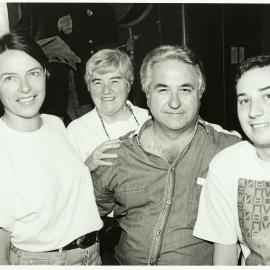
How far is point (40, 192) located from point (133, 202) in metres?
0.35

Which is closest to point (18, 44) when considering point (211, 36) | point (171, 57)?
point (171, 57)

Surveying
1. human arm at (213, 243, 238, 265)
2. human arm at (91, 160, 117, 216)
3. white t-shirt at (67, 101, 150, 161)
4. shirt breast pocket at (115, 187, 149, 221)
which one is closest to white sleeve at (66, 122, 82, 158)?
white t-shirt at (67, 101, 150, 161)

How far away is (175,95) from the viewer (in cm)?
121

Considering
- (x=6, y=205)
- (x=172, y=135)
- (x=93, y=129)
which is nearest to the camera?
(x=6, y=205)

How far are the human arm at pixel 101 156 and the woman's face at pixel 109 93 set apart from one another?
0.20 m

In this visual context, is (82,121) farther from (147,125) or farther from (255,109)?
(255,109)

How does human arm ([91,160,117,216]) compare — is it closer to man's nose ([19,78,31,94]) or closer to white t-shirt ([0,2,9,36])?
man's nose ([19,78,31,94])

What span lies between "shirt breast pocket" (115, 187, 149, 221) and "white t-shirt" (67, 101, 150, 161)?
0.67 ft

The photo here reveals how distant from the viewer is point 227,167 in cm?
106

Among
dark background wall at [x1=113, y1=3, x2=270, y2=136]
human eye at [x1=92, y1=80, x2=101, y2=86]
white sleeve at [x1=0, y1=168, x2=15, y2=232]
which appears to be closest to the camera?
white sleeve at [x1=0, y1=168, x2=15, y2=232]

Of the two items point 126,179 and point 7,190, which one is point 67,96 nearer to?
point 126,179

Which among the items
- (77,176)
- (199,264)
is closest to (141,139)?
(77,176)

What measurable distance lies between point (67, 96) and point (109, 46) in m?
0.30

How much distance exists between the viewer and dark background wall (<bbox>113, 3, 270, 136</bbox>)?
1.84 meters
